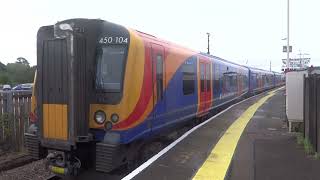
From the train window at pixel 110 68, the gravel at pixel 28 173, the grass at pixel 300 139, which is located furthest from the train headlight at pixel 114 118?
the grass at pixel 300 139

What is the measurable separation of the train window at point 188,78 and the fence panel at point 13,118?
4718mm

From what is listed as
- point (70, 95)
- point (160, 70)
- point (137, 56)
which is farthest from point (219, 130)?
point (70, 95)

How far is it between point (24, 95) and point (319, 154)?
8444 mm

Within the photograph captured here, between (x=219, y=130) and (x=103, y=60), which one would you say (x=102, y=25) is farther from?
(x=219, y=130)

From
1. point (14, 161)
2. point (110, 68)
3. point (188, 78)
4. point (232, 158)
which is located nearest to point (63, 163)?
point (110, 68)

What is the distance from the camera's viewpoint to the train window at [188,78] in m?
11.9

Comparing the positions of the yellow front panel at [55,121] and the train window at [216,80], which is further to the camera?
the train window at [216,80]

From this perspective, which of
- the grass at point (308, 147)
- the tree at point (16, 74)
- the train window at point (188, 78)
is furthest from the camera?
the tree at point (16, 74)

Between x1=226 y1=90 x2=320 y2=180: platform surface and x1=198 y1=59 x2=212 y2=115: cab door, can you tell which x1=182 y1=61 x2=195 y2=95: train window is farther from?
x1=226 y1=90 x2=320 y2=180: platform surface

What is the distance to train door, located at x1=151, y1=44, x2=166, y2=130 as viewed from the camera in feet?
30.5

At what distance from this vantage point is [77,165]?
8.14 metres

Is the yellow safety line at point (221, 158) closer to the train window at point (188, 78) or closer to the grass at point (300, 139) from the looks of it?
the grass at point (300, 139)

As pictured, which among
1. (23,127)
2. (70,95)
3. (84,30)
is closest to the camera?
(70,95)

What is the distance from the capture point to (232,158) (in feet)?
28.5
